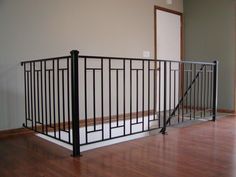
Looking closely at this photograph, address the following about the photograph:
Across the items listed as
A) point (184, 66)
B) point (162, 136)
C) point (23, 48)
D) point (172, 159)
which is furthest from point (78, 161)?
point (184, 66)

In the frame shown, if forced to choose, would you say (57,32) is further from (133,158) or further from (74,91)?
(133,158)

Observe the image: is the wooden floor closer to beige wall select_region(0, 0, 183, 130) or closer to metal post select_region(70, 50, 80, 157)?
metal post select_region(70, 50, 80, 157)

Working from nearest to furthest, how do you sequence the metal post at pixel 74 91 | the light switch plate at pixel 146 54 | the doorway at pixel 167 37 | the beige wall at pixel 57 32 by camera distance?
1. the metal post at pixel 74 91
2. the beige wall at pixel 57 32
3. the light switch plate at pixel 146 54
4. the doorway at pixel 167 37

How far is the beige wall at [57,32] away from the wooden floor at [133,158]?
680 mm

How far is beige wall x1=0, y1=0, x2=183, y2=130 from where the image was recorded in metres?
3.29

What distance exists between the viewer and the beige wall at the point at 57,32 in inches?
130

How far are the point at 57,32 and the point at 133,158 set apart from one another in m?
2.20

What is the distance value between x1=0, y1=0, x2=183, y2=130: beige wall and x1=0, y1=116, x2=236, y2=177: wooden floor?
26.8 inches

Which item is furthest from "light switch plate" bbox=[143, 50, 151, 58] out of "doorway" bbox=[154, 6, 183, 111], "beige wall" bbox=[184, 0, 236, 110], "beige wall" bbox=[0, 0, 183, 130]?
"beige wall" bbox=[184, 0, 236, 110]

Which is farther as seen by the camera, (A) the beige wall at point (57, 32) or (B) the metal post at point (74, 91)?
(A) the beige wall at point (57, 32)

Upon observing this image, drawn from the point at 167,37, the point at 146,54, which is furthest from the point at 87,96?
the point at 167,37

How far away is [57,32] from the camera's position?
3713 mm

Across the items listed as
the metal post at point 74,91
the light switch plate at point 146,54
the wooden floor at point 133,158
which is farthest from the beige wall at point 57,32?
the metal post at point 74,91

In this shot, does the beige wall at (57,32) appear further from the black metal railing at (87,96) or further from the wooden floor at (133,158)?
the wooden floor at (133,158)
